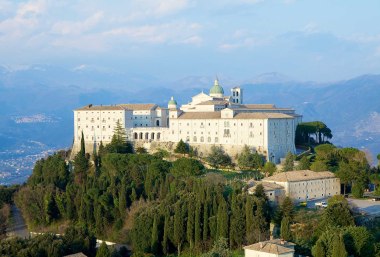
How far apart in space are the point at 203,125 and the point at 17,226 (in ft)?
63.4

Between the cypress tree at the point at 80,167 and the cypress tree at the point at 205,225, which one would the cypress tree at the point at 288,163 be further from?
the cypress tree at the point at 80,167

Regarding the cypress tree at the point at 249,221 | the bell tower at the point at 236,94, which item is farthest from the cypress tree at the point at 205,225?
the bell tower at the point at 236,94

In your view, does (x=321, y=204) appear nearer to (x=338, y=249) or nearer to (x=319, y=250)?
(x=319, y=250)

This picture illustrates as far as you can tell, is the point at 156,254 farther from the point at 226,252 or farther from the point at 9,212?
the point at 9,212

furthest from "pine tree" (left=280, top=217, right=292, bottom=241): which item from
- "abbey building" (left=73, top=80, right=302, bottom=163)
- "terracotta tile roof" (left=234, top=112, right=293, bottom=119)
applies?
"terracotta tile roof" (left=234, top=112, right=293, bottom=119)

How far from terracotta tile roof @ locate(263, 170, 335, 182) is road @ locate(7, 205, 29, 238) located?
65.3 feet

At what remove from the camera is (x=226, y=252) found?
36750mm

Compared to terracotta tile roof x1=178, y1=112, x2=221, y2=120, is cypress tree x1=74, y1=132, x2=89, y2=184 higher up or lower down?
lower down

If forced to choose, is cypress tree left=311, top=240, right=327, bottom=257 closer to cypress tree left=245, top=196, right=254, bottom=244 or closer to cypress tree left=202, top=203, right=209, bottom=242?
cypress tree left=245, top=196, right=254, bottom=244

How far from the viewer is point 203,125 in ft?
202

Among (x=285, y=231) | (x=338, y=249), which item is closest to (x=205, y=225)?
(x=285, y=231)

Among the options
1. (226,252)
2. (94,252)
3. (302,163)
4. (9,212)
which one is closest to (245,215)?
(226,252)

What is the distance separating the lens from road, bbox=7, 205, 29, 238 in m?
51.9

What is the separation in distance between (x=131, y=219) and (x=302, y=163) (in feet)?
50.3
